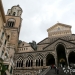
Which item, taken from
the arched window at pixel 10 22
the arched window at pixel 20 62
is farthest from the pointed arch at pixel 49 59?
the arched window at pixel 10 22

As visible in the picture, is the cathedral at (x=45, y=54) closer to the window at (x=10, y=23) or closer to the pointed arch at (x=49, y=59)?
the pointed arch at (x=49, y=59)

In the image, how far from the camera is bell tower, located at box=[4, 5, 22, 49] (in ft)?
117

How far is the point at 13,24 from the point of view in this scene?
40250mm

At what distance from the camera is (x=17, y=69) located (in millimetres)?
29266

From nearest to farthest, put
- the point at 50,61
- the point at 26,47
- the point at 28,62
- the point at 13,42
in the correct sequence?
the point at 28,62 < the point at 50,61 < the point at 13,42 < the point at 26,47

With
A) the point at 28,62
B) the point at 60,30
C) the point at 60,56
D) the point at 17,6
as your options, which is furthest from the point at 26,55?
the point at 17,6

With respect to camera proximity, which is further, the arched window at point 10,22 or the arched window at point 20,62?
the arched window at point 10,22

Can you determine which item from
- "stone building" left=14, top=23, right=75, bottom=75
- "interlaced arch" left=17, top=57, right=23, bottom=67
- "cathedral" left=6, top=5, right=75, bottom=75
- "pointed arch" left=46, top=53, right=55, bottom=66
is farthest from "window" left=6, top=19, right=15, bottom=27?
"pointed arch" left=46, top=53, right=55, bottom=66

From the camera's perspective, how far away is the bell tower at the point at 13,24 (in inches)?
1405

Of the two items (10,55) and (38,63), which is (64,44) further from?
(10,55)

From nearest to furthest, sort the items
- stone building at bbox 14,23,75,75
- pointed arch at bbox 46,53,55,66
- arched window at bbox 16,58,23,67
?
stone building at bbox 14,23,75,75 → pointed arch at bbox 46,53,55,66 → arched window at bbox 16,58,23,67

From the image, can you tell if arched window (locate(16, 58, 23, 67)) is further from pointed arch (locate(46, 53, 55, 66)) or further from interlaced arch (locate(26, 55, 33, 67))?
pointed arch (locate(46, 53, 55, 66))

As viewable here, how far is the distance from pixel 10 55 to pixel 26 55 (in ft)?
13.6

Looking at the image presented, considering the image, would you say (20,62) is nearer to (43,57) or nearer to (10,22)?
(43,57)
